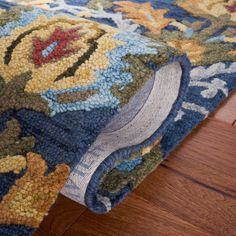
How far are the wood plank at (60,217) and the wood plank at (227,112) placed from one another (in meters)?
0.42

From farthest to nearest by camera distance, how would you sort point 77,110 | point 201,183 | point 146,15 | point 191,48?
point 146,15 → point 191,48 → point 201,183 → point 77,110

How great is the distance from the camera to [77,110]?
0.68m

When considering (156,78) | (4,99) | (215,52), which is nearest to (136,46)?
(156,78)

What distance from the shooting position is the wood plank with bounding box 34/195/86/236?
0.71m

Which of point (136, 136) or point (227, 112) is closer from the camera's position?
point (136, 136)

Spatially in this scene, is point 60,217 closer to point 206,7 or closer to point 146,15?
point 146,15

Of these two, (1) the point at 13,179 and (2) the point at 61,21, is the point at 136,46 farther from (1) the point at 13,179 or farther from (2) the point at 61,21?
(1) the point at 13,179

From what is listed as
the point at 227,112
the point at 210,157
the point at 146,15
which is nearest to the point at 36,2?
the point at 146,15

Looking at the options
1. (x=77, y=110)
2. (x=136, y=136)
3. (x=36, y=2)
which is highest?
(x=77, y=110)

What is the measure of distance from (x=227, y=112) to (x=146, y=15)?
61 centimetres

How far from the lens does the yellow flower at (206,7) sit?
156 cm

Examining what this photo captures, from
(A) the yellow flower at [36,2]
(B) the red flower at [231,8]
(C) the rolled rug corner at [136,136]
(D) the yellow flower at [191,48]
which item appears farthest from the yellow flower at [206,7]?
(C) the rolled rug corner at [136,136]

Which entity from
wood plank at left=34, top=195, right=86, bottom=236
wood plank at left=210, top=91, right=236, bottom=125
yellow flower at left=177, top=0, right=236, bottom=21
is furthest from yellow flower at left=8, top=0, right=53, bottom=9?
wood plank at left=34, top=195, right=86, bottom=236

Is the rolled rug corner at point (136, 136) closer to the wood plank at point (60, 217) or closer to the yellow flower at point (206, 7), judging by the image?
the wood plank at point (60, 217)
